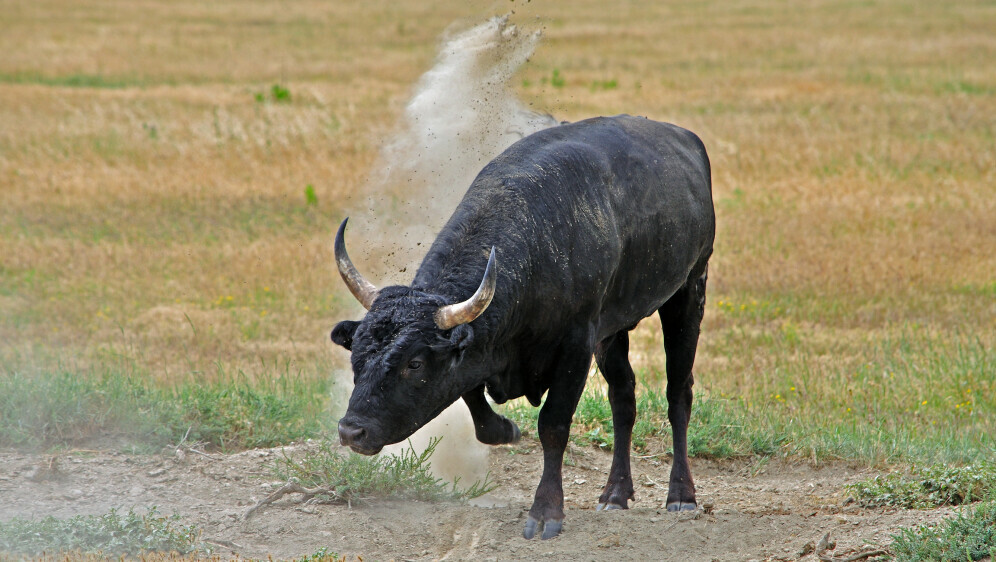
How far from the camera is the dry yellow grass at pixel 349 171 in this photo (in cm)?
1168

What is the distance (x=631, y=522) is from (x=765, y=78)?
90.5ft

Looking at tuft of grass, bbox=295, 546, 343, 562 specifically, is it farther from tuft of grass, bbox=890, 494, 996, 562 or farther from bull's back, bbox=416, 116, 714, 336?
tuft of grass, bbox=890, 494, 996, 562

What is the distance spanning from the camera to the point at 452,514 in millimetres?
5945

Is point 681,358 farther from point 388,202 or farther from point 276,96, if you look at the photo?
point 276,96

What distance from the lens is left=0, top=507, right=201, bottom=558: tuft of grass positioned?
16.7 ft

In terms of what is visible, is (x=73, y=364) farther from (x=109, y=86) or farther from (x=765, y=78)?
(x=765, y=78)

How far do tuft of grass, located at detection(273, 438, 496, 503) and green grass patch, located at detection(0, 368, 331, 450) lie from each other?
36.0 inches

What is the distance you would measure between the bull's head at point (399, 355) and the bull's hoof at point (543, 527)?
957 millimetres

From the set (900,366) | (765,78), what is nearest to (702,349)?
(900,366)

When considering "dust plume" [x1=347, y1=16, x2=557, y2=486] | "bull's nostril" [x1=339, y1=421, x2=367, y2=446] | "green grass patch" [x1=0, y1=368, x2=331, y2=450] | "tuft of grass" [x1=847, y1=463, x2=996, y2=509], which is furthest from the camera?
"dust plume" [x1=347, y1=16, x2=557, y2=486]

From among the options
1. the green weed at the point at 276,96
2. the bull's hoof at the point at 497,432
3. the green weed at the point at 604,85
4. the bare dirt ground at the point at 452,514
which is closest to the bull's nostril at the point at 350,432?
the bare dirt ground at the point at 452,514

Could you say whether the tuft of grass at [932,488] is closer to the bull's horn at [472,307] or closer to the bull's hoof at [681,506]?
the bull's hoof at [681,506]

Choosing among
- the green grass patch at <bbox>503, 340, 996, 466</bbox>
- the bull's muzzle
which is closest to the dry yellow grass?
the green grass patch at <bbox>503, 340, 996, 466</bbox>

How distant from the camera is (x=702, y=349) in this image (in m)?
11.0
